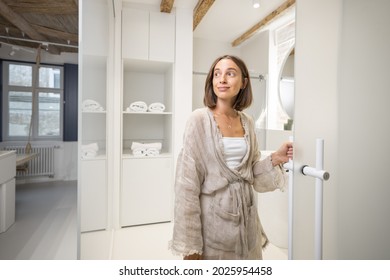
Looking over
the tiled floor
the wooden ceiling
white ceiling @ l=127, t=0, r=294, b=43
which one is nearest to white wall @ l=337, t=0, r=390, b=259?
the tiled floor

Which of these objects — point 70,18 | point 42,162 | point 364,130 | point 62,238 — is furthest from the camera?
point 42,162

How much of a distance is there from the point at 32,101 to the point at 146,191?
2.88m

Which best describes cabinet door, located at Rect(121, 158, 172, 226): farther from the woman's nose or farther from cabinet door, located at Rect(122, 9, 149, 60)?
the woman's nose

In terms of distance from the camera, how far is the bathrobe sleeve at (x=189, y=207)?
2.71 feet

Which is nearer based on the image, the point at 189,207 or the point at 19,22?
the point at 189,207

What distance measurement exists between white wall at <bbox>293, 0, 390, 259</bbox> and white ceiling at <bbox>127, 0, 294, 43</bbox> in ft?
5.69

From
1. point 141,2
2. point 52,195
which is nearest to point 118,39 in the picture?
point 141,2

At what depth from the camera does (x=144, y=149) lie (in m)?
2.16

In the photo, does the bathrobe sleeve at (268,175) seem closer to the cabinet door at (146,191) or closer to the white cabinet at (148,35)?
the cabinet door at (146,191)

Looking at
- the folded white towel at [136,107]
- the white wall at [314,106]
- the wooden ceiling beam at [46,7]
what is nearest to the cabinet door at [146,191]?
the folded white towel at [136,107]

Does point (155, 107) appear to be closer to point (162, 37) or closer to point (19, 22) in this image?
point (162, 37)

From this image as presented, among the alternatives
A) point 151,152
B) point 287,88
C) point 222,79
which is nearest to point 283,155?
point 222,79

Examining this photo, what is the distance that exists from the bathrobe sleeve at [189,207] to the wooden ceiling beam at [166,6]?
1666 mm
